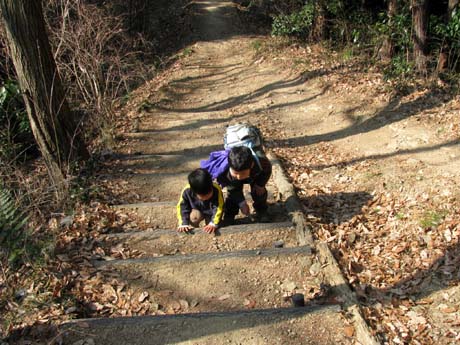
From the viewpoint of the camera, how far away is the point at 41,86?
5.22 meters

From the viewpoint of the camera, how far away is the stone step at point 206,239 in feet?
13.7

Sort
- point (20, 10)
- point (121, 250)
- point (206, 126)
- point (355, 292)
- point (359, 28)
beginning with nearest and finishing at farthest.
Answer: point (355, 292) < point (121, 250) < point (20, 10) < point (206, 126) < point (359, 28)

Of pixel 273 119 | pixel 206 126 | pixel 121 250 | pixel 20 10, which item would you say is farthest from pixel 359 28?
pixel 121 250

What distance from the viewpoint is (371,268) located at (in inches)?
149

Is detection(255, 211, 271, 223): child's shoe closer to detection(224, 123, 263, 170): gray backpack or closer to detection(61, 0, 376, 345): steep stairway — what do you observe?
detection(61, 0, 376, 345): steep stairway

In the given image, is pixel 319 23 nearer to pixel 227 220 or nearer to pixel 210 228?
pixel 227 220

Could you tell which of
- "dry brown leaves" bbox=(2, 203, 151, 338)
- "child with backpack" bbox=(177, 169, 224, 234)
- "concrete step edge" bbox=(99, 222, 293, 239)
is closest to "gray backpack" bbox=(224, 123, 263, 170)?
"child with backpack" bbox=(177, 169, 224, 234)

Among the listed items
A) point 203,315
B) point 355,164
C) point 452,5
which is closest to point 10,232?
point 203,315

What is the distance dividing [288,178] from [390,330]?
2.99m

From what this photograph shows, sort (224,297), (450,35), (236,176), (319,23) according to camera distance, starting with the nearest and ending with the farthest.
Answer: (224,297) < (236,176) < (450,35) < (319,23)

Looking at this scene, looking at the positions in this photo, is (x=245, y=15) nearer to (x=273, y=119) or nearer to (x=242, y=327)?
(x=273, y=119)

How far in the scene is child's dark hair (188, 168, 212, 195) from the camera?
378cm

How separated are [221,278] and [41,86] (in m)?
3.60

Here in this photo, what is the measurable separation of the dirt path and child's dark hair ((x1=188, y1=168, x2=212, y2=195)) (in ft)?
4.40
